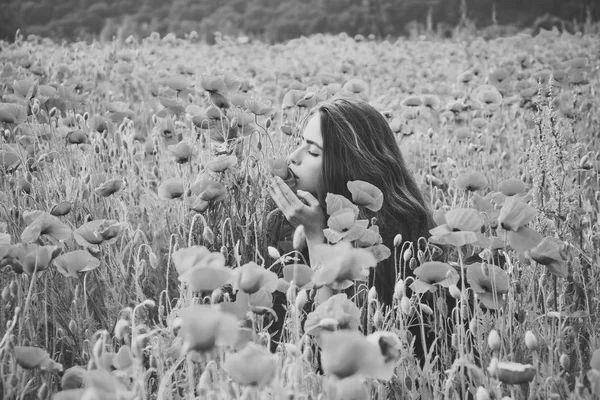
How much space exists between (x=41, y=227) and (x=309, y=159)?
1.01 metres

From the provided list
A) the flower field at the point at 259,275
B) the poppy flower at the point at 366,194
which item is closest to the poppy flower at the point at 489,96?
the flower field at the point at 259,275

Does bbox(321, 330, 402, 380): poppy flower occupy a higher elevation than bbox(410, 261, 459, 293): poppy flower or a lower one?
higher

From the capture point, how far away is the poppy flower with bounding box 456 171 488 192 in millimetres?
1967

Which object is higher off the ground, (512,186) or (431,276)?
(512,186)

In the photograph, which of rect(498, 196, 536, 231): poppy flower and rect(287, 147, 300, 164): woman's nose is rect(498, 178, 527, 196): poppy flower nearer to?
rect(498, 196, 536, 231): poppy flower

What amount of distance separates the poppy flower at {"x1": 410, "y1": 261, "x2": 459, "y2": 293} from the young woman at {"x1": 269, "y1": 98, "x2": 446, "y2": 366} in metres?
0.51

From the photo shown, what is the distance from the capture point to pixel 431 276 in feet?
5.04

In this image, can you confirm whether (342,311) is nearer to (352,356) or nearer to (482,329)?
(352,356)

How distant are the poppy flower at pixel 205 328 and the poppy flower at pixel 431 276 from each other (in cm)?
63

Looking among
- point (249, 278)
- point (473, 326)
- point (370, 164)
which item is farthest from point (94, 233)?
point (370, 164)

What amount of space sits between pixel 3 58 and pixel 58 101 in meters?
2.24

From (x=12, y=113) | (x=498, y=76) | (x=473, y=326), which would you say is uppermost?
(x=12, y=113)

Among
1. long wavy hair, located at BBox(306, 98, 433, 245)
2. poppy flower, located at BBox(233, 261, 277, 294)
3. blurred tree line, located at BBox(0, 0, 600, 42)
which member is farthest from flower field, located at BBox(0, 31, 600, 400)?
blurred tree line, located at BBox(0, 0, 600, 42)

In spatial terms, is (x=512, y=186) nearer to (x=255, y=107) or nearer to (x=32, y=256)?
(x=255, y=107)
